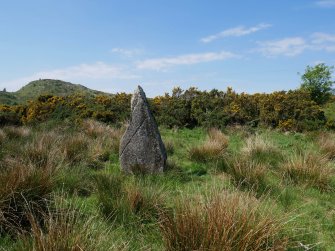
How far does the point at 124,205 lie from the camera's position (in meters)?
4.76

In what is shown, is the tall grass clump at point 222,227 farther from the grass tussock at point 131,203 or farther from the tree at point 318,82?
the tree at point 318,82

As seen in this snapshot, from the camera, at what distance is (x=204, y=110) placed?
17453mm

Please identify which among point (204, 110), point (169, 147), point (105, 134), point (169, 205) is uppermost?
point (204, 110)

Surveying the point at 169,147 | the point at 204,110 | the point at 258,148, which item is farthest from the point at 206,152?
the point at 204,110

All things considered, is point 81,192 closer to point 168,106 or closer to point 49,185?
point 49,185

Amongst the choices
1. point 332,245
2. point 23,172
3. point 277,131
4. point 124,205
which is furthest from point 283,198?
point 277,131

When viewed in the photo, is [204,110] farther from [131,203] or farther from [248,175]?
[131,203]

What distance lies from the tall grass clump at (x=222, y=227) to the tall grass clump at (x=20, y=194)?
5.35 ft

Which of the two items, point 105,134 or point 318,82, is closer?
point 105,134

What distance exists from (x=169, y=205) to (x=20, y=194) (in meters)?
1.90

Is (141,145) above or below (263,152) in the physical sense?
above

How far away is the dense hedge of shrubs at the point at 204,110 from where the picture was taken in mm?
16156

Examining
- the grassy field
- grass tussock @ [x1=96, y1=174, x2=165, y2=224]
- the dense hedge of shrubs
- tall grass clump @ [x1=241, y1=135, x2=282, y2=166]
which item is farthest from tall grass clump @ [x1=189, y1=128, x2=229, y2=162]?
the dense hedge of shrubs

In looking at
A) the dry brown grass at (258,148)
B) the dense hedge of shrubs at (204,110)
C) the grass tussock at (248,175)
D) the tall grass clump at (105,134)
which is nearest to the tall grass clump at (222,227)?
the grass tussock at (248,175)
